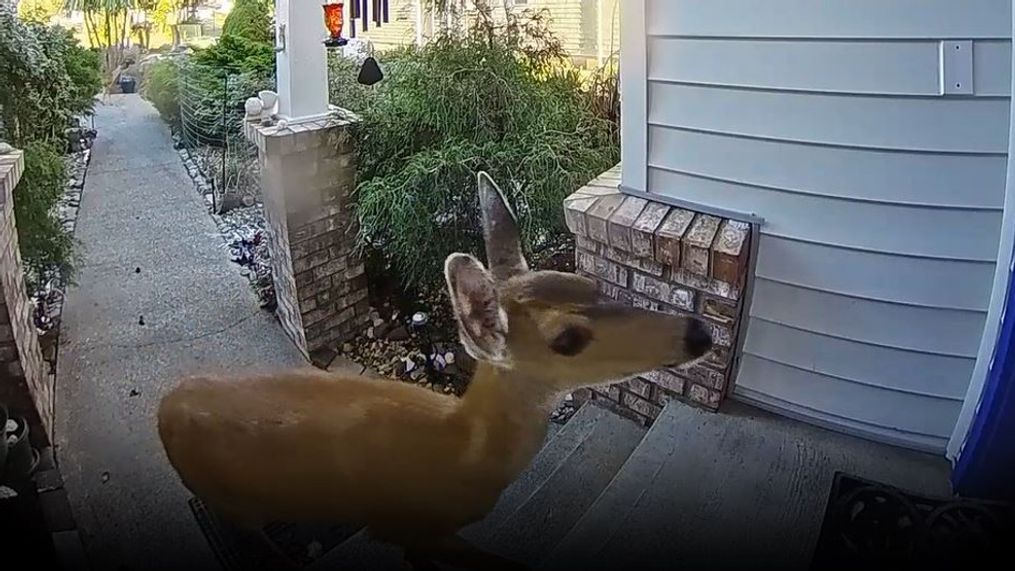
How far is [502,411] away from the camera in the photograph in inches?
41.0

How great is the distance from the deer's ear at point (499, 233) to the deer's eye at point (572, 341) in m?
0.10

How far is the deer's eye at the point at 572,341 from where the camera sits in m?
1.01

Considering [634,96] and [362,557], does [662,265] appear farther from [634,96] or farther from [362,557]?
[362,557]

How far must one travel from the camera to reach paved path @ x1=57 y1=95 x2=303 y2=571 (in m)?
1.02

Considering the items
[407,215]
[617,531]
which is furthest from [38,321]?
[617,531]

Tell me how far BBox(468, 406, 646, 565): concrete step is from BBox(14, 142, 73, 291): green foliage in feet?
2.11

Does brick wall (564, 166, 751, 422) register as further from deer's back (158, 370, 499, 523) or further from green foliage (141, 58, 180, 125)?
green foliage (141, 58, 180, 125)

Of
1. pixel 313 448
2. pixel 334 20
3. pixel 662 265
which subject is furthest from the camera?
pixel 662 265

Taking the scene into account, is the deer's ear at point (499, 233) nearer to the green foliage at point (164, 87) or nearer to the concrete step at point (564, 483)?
the concrete step at point (564, 483)

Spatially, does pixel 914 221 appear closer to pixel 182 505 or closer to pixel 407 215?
pixel 407 215

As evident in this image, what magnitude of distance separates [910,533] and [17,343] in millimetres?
1250

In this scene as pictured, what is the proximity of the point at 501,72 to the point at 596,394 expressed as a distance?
1.63 ft

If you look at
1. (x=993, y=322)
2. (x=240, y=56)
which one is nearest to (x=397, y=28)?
(x=240, y=56)

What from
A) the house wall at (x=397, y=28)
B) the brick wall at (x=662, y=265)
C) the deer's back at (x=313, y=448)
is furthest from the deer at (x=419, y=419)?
the house wall at (x=397, y=28)
